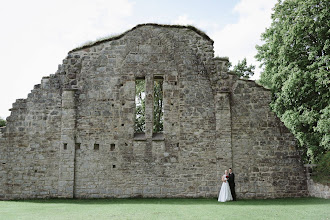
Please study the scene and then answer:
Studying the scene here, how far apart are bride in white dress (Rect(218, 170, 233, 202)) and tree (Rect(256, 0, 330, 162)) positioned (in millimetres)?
5582

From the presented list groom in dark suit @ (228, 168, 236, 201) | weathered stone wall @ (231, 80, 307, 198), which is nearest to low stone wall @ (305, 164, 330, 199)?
weathered stone wall @ (231, 80, 307, 198)

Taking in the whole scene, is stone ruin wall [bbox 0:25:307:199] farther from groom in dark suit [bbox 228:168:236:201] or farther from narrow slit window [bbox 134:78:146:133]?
narrow slit window [bbox 134:78:146:133]

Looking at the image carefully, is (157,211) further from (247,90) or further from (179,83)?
(247,90)

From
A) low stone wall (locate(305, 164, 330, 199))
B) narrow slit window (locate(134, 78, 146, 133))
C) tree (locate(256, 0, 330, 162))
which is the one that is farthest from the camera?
narrow slit window (locate(134, 78, 146, 133))

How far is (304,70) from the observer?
16047 millimetres

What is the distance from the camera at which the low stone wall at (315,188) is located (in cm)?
1120

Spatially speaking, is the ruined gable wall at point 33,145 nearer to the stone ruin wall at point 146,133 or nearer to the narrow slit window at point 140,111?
the stone ruin wall at point 146,133

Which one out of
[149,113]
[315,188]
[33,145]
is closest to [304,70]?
[315,188]

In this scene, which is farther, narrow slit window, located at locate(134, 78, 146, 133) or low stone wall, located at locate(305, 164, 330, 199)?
narrow slit window, located at locate(134, 78, 146, 133)

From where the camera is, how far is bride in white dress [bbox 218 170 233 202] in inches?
452

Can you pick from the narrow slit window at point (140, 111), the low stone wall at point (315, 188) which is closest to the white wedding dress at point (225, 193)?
the low stone wall at point (315, 188)

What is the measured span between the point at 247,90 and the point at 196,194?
464cm

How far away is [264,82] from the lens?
1836 cm

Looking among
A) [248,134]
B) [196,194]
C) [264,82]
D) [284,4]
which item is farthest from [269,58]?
[196,194]
